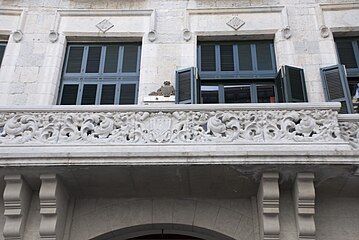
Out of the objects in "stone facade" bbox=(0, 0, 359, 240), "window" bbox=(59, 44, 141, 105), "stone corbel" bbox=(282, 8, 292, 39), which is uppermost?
"stone corbel" bbox=(282, 8, 292, 39)

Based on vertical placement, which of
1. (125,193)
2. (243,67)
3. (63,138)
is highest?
(243,67)

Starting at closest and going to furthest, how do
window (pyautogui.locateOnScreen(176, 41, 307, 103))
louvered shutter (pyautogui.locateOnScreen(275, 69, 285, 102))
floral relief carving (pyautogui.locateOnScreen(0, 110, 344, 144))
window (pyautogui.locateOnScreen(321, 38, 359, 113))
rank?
floral relief carving (pyautogui.locateOnScreen(0, 110, 344, 144)), window (pyautogui.locateOnScreen(321, 38, 359, 113)), window (pyautogui.locateOnScreen(176, 41, 307, 103)), louvered shutter (pyautogui.locateOnScreen(275, 69, 285, 102))

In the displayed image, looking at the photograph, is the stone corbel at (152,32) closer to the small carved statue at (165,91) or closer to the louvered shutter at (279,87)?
the small carved statue at (165,91)

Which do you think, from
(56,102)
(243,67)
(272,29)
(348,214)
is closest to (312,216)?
(348,214)

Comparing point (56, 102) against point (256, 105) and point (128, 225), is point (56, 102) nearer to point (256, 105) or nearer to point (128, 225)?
point (128, 225)

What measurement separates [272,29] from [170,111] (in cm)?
427

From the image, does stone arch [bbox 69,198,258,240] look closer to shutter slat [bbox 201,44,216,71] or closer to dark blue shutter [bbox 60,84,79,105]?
dark blue shutter [bbox 60,84,79,105]

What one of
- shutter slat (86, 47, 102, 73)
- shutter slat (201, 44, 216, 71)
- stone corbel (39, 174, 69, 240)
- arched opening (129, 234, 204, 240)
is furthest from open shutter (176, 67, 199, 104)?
stone corbel (39, 174, 69, 240)

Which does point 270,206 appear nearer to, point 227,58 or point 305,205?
point 305,205

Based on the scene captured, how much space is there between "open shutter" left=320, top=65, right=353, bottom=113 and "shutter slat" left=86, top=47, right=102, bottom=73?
5.39 metres

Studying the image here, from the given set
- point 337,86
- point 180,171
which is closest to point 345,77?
point 337,86

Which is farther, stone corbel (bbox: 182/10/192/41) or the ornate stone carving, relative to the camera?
stone corbel (bbox: 182/10/192/41)

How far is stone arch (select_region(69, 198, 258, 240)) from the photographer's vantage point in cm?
877

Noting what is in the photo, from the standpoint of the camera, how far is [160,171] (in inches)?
324
